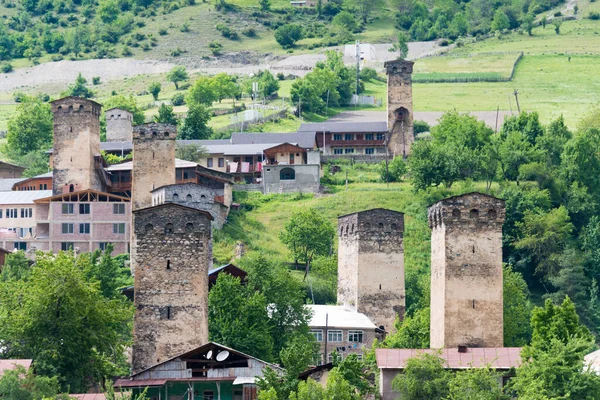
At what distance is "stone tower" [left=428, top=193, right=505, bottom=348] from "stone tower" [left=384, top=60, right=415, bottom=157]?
260 ft

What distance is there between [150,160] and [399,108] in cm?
5179

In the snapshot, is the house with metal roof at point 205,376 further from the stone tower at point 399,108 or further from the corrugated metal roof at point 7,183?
the stone tower at point 399,108

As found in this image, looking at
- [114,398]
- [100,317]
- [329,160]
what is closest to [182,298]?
[100,317]

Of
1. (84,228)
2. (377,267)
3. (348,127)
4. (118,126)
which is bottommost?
(377,267)

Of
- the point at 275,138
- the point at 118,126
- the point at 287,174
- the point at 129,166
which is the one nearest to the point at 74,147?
the point at 129,166

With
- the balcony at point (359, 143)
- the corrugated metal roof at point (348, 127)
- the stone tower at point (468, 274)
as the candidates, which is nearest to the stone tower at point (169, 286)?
the stone tower at point (468, 274)

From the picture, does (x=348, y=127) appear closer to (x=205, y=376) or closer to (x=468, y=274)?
(x=468, y=274)

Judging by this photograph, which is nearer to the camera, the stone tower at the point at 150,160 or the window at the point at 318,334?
the window at the point at 318,334

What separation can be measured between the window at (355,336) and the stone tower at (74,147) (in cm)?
3412

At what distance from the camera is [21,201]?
132750 millimetres

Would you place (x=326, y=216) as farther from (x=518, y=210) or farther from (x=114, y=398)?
(x=114, y=398)

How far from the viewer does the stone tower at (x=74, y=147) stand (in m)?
132

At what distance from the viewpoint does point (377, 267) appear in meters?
110

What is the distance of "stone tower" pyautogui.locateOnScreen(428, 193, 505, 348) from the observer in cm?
8612
